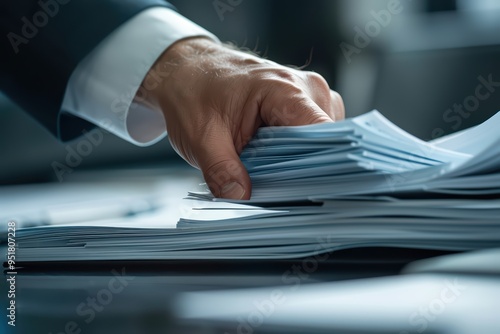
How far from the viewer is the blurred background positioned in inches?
93.0

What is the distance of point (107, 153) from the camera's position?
8.53 ft

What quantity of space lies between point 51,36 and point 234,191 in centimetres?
39

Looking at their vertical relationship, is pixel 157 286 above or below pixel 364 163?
below

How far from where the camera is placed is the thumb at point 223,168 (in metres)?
0.55

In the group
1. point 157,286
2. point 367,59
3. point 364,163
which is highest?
point 364,163

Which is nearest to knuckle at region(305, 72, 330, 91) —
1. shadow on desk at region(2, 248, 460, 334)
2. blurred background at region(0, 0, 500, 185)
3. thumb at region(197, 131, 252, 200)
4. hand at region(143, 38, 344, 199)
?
hand at region(143, 38, 344, 199)

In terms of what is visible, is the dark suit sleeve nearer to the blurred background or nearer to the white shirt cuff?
the white shirt cuff

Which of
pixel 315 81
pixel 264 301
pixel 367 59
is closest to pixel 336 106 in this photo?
pixel 315 81

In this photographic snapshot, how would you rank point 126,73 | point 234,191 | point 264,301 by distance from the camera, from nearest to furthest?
point 264,301 < point 234,191 < point 126,73

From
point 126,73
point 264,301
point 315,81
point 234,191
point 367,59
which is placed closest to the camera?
point 264,301

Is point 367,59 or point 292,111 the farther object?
point 367,59

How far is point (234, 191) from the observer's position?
1.81 ft

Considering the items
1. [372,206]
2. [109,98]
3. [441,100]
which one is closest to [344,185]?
[372,206]

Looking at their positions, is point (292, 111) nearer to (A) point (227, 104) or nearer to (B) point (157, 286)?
(A) point (227, 104)
